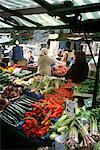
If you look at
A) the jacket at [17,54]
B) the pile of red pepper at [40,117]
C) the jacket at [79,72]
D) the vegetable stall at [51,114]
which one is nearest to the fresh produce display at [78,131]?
the vegetable stall at [51,114]

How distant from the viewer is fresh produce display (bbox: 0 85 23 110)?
20.3 feet

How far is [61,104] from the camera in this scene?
578 cm

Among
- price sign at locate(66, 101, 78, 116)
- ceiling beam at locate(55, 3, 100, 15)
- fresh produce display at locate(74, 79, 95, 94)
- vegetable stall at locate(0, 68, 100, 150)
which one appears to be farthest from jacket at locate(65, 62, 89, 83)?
ceiling beam at locate(55, 3, 100, 15)

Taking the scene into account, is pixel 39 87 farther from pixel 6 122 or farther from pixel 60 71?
pixel 60 71

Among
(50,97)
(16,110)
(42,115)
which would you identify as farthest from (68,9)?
(50,97)

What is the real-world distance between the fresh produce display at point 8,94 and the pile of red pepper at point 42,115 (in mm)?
876

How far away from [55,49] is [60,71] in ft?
17.0

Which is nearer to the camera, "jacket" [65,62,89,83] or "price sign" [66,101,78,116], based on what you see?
"price sign" [66,101,78,116]

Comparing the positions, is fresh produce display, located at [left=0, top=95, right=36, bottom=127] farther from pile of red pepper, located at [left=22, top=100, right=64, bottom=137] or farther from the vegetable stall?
pile of red pepper, located at [left=22, top=100, right=64, bottom=137]

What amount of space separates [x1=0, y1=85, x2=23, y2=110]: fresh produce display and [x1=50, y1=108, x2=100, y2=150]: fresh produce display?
190 cm

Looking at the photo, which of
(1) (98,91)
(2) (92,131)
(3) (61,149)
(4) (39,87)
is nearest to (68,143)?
(3) (61,149)

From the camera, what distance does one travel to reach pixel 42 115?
5230 millimetres

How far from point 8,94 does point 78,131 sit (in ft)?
9.65

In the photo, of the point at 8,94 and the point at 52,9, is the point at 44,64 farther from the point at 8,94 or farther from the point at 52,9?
the point at 52,9
